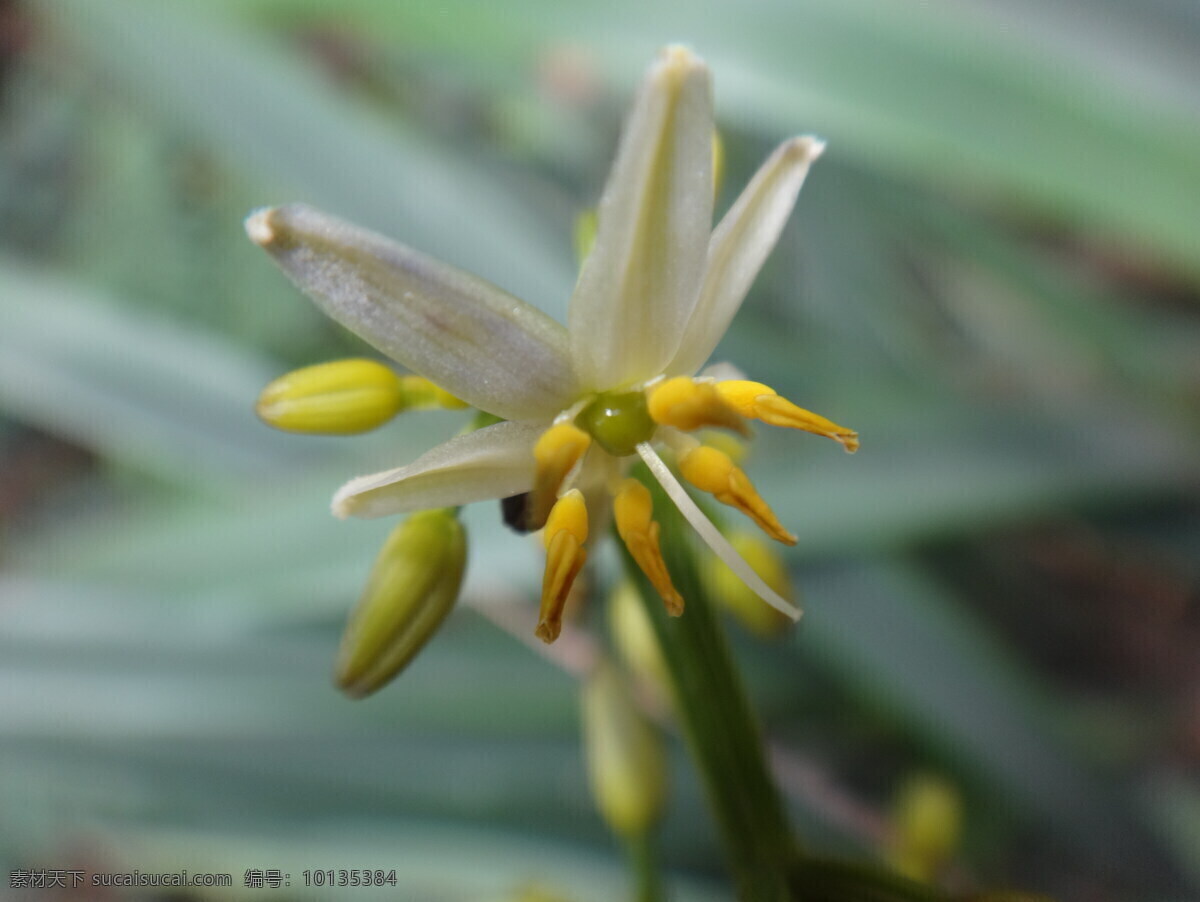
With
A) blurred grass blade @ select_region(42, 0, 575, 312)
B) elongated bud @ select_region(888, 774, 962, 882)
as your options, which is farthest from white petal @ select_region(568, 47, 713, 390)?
blurred grass blade @ select_region(42, 0, 575, 312)

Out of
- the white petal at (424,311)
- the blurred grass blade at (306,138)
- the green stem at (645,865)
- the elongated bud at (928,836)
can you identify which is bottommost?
the elongated bud at (928,836)

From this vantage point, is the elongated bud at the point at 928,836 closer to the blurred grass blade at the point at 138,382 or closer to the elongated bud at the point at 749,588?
the elongated bud at the point at 749,588

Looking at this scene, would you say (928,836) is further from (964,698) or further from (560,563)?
(560,563)

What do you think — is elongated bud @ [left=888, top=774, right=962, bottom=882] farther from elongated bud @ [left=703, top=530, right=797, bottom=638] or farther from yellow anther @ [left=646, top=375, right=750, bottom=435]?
yellow anther @ [left=646, top=375, right=750, bottom=435]

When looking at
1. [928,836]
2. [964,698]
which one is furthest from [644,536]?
Answer: [964,698]

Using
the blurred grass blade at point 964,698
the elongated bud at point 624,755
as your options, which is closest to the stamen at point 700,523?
the elongated bud at point 624,755

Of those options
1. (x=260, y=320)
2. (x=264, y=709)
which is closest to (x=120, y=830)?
(x=264, y=709)

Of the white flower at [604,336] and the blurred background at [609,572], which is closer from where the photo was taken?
the white flower at [604,336]
